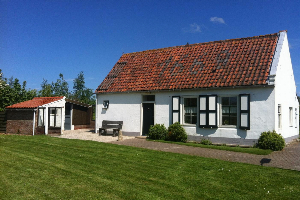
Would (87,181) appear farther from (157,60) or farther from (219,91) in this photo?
(157,60)

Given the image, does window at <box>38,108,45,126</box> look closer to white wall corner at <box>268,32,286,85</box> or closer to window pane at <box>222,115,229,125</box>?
window pane at <box>222,115,229,125</box>

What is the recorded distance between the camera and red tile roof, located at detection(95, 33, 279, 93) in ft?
48.3

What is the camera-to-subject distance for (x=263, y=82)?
13.5 m

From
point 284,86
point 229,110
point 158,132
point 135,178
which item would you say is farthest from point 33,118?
point 284,86

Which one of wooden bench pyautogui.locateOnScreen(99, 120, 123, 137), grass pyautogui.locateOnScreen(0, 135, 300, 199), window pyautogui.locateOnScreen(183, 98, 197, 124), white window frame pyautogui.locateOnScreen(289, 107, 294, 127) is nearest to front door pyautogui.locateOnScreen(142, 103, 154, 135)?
wooden bench pyautogui.locateOnScreen(99, 120, 123, 137)

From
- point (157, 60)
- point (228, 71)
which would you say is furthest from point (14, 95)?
point (228, 71)

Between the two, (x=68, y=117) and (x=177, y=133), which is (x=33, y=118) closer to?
(x=68, y=117)

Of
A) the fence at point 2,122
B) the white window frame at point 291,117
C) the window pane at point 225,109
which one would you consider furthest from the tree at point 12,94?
the white window frame at point 291,117

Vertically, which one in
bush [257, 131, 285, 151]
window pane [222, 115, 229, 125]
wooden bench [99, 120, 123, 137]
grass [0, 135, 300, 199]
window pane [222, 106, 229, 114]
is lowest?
grass [0, 135, 300, 199]

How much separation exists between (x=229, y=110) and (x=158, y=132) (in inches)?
168

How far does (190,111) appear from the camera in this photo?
16031 millimetres

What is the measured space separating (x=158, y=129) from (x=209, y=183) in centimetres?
939

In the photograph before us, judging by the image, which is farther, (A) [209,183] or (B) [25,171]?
(B) [25,171]

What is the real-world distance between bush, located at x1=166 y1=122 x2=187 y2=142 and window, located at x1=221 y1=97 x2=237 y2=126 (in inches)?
89.5
